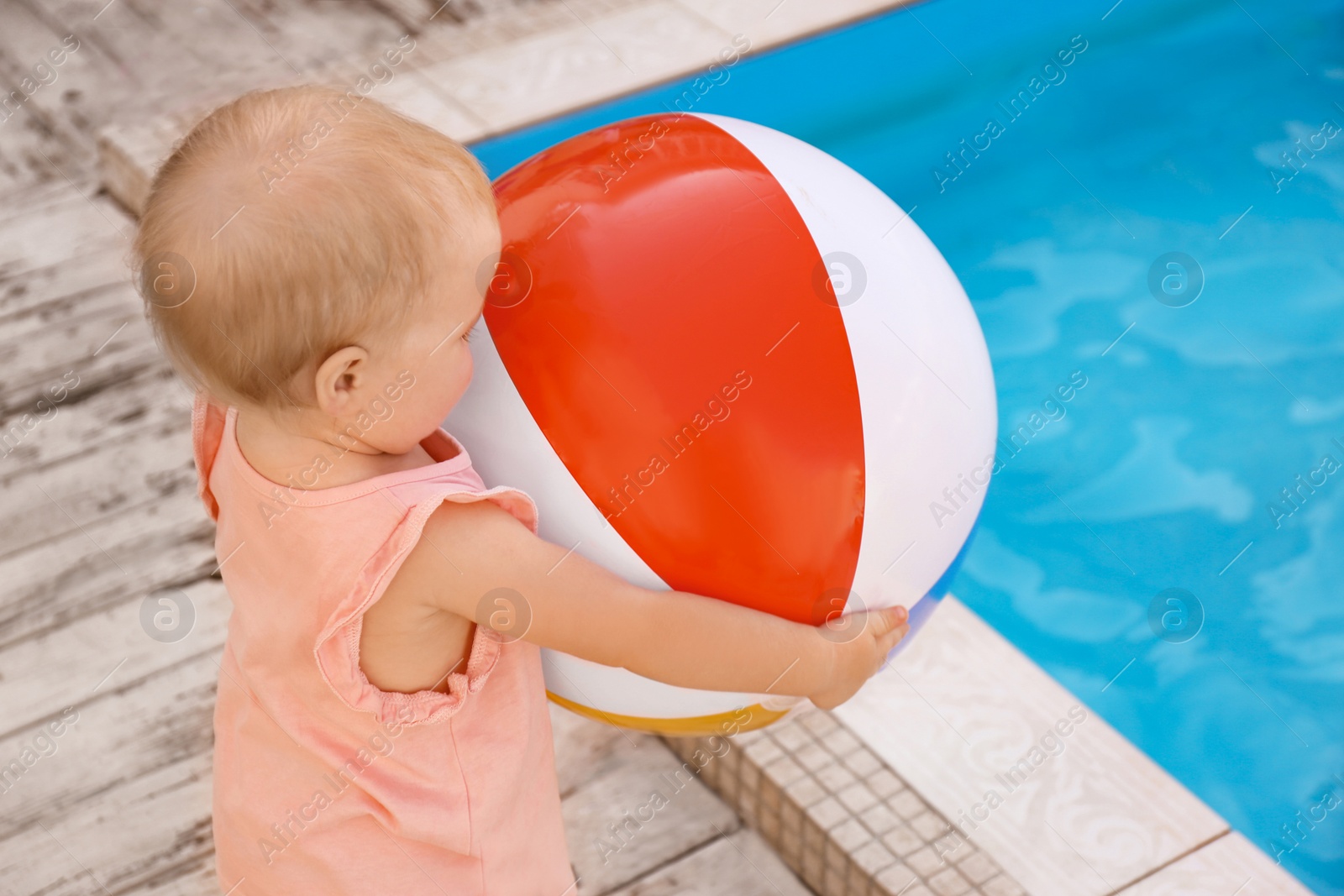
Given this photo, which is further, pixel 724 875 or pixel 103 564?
pixel 103 564

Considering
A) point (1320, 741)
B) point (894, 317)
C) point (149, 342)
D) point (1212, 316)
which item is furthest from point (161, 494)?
point (1212, 316)

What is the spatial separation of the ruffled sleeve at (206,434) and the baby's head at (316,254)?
252mm

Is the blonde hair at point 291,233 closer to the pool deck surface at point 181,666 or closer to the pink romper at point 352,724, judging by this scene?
the pink romper at point 352,724

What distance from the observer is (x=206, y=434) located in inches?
47.1

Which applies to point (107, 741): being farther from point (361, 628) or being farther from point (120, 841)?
point (361, 628)

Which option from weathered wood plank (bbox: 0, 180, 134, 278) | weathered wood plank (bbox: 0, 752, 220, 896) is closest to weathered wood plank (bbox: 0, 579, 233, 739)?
weathered wood plank (bbox: 0, 752, 220, 896)

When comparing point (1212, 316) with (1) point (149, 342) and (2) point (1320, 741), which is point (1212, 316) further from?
(1) point (149, 342)

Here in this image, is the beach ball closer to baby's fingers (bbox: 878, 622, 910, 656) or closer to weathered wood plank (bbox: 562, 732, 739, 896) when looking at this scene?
baby's fingers (bbox: 878, 622, 910, 656)

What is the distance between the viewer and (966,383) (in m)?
1.20

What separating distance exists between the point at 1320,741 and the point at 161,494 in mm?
2263

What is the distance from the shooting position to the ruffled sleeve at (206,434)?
118cm

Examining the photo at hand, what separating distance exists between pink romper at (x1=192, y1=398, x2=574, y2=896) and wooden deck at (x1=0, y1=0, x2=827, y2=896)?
53cm

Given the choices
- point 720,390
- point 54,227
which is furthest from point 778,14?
point 720,390

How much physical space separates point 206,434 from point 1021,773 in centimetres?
119
